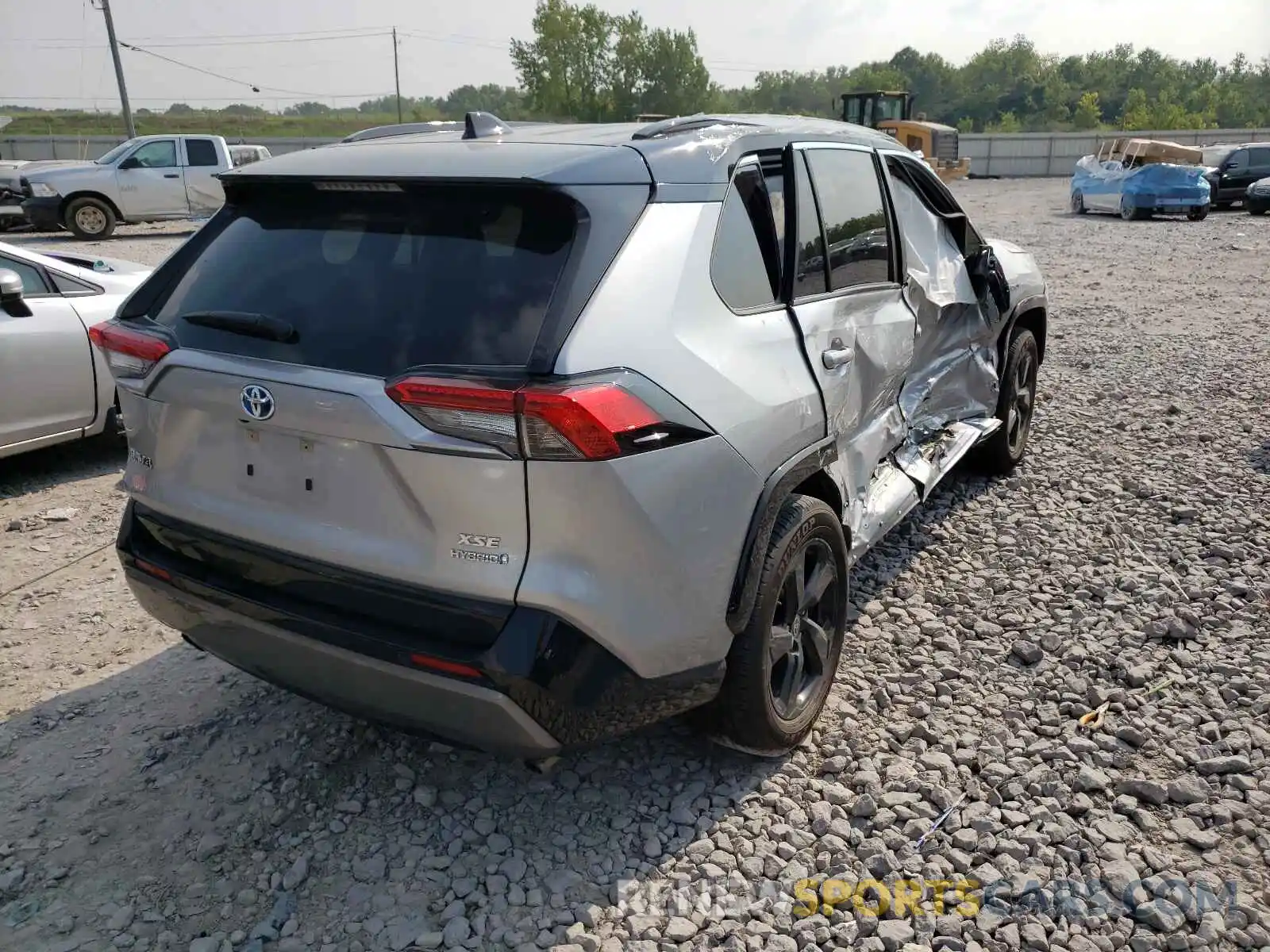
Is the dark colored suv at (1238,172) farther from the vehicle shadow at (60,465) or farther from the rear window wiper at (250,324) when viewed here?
the rear window wiper at (250,324)

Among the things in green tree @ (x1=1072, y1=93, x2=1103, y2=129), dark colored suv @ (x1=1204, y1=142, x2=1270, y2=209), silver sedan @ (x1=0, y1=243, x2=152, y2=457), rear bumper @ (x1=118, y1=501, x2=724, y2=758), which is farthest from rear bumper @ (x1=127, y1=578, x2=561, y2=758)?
green tree @ (x1=1072, y1=93, x2=1103, y2=129)

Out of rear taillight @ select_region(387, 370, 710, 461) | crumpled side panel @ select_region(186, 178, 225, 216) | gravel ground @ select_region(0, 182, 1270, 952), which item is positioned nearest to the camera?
rear taillight @ select_region(387, 370, 710, 461)

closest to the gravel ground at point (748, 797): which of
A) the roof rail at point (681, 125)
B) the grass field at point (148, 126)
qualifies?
the roof rail at point (681, 125)

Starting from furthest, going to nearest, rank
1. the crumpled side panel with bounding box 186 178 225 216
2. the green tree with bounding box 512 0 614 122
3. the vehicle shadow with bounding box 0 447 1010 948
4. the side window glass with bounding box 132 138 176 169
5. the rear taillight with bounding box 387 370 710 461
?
the green tree with bounding box 512 0 614 122 → the crumpled side panel with bounding box 186 178 225 216 → the side window glass with bounding box 132 138 176 169 → the vehicle shadow with bounding box 0 447 1010 948 → the rear taillight with bounding box 387 370 710 461

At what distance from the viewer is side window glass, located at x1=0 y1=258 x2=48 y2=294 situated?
5426mm

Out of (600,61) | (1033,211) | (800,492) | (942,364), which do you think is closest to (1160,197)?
(1033,211)

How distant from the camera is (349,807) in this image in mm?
2812

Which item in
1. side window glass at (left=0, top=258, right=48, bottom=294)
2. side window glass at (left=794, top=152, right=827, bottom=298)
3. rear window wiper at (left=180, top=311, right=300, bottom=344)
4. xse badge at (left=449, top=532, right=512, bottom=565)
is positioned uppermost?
side window glass at (left=794, top=152, right=827, bottom=298)

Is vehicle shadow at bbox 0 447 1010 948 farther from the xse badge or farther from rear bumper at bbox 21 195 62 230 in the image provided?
rear bumper at bbox 21 195 62 230

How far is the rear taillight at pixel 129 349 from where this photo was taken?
2580mm

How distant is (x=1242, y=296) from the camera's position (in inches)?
444

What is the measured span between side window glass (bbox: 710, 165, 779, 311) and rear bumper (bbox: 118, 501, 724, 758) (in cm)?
103

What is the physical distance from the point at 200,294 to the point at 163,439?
41 centimetres

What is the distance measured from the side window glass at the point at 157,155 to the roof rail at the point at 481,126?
18473 millimetres
